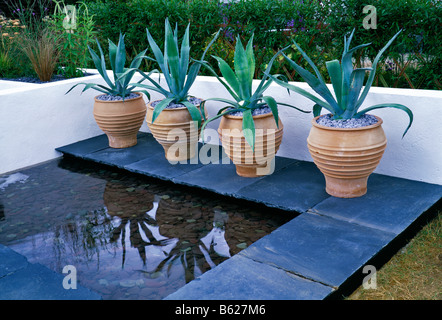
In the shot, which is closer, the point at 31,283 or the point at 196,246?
the point at 31,283

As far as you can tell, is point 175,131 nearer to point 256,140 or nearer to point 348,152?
point 256,140

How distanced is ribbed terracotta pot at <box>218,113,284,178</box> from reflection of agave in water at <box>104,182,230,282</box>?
1.82 ft

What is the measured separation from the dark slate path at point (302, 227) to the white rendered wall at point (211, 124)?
0.56 ft

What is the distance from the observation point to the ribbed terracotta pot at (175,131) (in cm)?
425

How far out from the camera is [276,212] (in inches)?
138

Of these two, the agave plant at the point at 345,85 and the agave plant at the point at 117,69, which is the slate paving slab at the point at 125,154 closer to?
the agave plant at the point at 117,69

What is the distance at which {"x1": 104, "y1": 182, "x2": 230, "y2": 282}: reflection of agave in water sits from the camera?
2.89 m

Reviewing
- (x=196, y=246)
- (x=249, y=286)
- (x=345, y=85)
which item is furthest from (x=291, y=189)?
(x=249, y=286)

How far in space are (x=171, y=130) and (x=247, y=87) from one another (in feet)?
2.83

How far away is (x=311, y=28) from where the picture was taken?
434cm

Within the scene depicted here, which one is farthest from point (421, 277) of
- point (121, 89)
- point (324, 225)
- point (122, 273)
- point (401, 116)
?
point (121, 89)

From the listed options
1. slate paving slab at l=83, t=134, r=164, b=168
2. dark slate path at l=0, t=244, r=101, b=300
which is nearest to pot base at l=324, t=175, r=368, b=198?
dark slate path at l=0, t=244, r=101, b=300

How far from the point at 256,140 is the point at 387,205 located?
1089 millimetres
